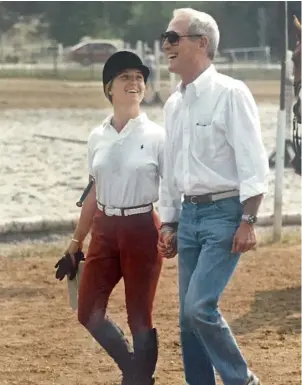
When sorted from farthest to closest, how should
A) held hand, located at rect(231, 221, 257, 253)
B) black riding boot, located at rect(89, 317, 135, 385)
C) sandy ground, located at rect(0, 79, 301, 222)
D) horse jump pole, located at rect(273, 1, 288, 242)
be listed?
1. horse jump pole, located at rect(273, 1, 288, 242)
2. sandy ground, located at rect(0, 79, 301, 222)
3. black riding boot, located at rect(89, 317, 135, 385)
4. held hand, located at rect(231, 221, 257, 253)

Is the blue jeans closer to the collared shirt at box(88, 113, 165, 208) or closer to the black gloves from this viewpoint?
the collared shirt at box(88, 113, 165, 208)

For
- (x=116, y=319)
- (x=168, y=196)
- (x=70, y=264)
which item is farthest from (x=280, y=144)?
(x=168, y=196)

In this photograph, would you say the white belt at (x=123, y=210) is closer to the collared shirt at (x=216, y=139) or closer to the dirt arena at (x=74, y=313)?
the collared shirt at (x=216, y=139)

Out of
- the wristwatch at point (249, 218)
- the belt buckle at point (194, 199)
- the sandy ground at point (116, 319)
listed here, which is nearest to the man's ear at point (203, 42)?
the belt buckle at point (194, 199)

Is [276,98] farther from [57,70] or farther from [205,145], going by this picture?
[205,145]

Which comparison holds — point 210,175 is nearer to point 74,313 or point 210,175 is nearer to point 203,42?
point 203,42

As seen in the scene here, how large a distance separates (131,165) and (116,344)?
78 centimetres

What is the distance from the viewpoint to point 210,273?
4.19m

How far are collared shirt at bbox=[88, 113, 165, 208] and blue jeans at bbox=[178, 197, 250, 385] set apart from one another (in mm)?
338

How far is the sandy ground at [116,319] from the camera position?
210 inches

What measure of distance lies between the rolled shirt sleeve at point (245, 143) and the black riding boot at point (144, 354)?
93 centimetres

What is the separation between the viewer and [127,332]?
610cm

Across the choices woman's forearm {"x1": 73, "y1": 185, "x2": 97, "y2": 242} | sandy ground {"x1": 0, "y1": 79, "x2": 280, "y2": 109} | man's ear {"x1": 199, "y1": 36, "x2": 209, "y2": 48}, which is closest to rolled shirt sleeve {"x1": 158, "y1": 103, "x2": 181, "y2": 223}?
man's ear {"x1": 199, "y1": 36, "x2": 209, "y2": 48}

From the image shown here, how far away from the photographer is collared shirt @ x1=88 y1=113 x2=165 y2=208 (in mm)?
4609
